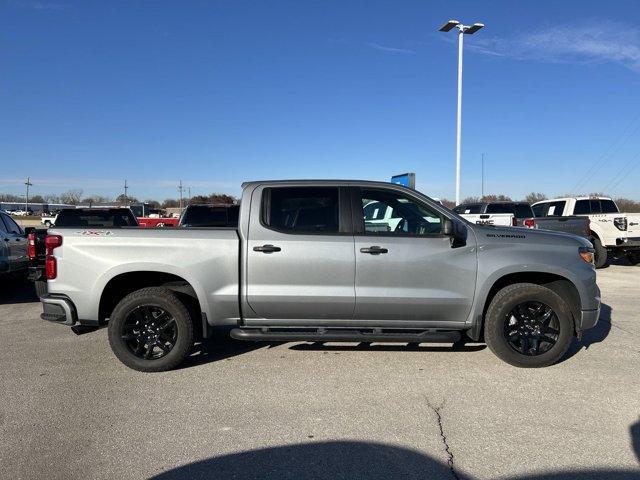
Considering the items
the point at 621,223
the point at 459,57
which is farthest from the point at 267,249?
the point at 459,57

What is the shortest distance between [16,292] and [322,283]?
8.49 metres

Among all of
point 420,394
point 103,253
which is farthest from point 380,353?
point 103,253

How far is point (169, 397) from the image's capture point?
436 cm

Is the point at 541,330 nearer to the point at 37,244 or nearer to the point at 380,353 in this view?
the point at 380,353

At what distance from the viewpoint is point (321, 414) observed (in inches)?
157

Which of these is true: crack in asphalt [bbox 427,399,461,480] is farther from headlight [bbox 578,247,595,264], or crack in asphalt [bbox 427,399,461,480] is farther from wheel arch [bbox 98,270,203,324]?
wheel arch [bbox 98,270,203,324]

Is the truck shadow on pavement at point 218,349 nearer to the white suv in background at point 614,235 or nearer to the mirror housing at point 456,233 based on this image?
the mirror housing at point 456,233

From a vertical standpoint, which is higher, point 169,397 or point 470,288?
point 470,288

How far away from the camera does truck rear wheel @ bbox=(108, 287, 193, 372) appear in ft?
16.1

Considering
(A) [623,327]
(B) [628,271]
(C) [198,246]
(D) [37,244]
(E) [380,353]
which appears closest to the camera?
(C) [198,246]

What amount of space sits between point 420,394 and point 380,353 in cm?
117

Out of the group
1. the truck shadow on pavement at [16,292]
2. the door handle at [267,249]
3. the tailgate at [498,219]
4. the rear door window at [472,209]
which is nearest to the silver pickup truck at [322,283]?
the door handle at [267,249]

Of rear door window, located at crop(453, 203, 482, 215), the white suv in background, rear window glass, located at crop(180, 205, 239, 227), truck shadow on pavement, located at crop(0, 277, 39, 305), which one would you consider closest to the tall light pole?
rear door window, located at crop(453, 203, 482, 215)

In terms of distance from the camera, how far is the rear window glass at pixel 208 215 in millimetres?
11227
